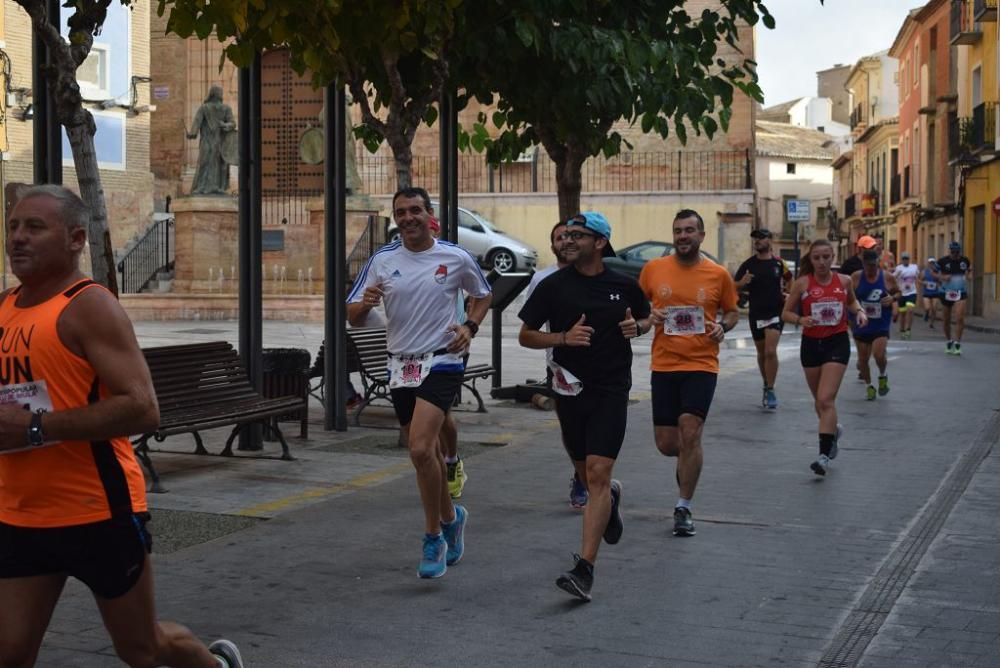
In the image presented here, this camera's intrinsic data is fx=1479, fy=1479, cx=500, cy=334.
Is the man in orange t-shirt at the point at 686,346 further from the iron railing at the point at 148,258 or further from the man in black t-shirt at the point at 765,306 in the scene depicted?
the iron railing at the point at 148,258

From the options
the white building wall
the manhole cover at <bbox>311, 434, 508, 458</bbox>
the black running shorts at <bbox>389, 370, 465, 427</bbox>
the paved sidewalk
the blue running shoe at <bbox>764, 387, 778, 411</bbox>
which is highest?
the white building wall

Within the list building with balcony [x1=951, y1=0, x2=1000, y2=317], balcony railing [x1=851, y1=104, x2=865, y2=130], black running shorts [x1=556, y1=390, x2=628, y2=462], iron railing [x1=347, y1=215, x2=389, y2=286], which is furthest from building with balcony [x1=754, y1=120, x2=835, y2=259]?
black running shorts [x1=556, y1=390, x2=628, y2=462]

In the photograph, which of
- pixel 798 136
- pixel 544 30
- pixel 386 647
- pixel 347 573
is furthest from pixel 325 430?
pixel 798 136

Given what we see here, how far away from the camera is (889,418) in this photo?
14234mm

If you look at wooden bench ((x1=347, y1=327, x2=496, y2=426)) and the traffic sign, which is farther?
the traffic sign

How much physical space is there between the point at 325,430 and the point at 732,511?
471cm

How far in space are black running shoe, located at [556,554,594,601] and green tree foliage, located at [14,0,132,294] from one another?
9.69 feet

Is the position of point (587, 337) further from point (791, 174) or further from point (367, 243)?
point (791, 174)

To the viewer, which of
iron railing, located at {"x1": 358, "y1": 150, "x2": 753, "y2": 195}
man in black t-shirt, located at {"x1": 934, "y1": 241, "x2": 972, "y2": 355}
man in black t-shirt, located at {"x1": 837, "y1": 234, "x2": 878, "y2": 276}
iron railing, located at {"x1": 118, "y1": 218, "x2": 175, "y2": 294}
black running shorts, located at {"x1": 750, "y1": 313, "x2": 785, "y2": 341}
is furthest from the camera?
iron railing, located at {"x1": 358, "y1": 150, "x2": 753, "y2": 195}

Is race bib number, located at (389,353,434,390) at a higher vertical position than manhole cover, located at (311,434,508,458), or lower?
higher

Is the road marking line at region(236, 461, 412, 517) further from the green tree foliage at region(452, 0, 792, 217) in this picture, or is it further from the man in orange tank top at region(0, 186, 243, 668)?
the man in orange tank top at region(0, 186, 243, 668)

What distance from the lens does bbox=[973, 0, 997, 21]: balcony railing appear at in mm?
41031

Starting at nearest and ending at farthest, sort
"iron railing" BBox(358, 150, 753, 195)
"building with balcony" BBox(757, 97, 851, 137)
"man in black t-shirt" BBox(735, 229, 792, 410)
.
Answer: "man in black t-shirt" BBox(735, 229, 792, 410) → "iron railing" BBox(358, 150, 753, 195) → "building with balcony" BBox(757, 97, 851, 137)

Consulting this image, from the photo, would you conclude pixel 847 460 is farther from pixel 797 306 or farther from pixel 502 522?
pixel 502 522
